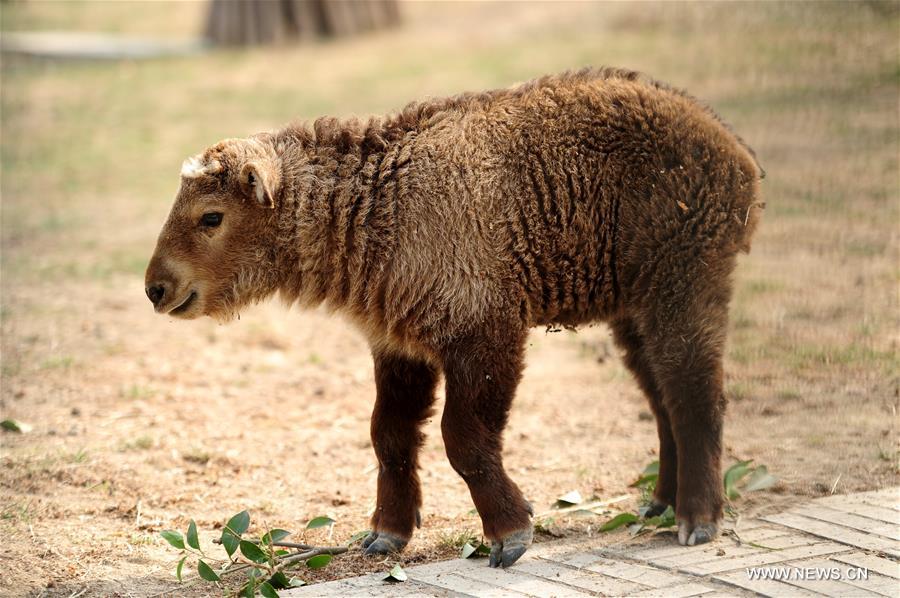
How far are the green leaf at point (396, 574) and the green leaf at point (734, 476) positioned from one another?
1865 mm

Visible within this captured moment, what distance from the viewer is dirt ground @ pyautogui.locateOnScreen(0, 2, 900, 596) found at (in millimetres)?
6176

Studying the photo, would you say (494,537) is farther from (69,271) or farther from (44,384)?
(69,271)

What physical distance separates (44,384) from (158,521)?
2.40m

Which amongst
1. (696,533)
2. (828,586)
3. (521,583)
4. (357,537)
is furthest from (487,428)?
(828,586)

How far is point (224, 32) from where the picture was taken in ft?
71.3

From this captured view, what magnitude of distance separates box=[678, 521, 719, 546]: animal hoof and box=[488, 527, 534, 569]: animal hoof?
765 mm

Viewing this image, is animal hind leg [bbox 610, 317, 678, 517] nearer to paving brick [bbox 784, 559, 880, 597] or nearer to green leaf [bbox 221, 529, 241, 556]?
paving brick [bbox 784, 559, 880, 597]

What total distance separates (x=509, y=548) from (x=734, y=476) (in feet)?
4.80

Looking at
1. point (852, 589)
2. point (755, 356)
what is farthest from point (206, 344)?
point (852, 589)

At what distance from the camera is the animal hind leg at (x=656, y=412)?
5.84 meters

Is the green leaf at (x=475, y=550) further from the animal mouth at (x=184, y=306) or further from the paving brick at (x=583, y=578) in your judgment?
the animal mouth at (x=184, y=306)

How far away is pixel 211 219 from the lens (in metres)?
5.55

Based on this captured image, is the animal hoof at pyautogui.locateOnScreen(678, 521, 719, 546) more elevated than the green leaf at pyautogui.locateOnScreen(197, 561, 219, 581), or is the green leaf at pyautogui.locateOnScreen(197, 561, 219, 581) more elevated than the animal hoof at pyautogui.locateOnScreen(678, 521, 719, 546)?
the animal hoof at pyautogui.locateOnScreen(678, 521, 719, 546)


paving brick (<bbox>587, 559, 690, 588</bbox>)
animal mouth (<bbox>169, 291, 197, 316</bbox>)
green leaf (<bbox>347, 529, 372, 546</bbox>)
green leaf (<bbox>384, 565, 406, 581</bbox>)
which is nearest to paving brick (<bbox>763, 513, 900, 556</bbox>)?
paving brick (<bbox>587, 559, 690, 588</bbox>)
